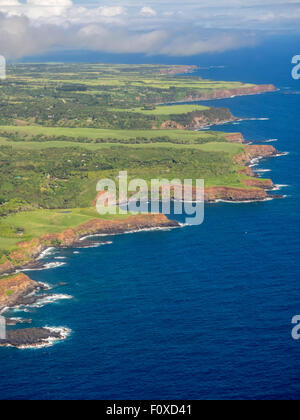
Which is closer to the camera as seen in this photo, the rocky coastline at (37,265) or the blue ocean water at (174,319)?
the blue ocean water at (174,319)

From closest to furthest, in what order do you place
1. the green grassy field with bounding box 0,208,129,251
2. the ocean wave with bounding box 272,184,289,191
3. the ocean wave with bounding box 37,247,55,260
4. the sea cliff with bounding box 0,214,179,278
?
the sea cliff with bounding box 0,214,179,278, the ocean wave with bounding box 37,247,55,260, the green grassy field with bounding box 0,208,129,251, the ocean wave with bounding box 272,184,289,191

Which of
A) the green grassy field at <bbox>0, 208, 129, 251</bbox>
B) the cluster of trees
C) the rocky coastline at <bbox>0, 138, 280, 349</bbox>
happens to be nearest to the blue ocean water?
the rocky coastline at <bbox>0, 138, 280, 349</bbox>

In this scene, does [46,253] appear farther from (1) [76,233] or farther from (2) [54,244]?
(1) [76,233]

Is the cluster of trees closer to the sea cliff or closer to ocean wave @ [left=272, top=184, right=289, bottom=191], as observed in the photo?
ocean wave @ [left=272, top=184, right=289, bottom=191]

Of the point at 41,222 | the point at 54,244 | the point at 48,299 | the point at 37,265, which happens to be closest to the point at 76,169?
the point at 41,222

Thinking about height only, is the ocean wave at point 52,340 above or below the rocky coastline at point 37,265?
below

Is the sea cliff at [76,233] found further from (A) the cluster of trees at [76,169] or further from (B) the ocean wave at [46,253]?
(A) the cluster of trees at [76,169]

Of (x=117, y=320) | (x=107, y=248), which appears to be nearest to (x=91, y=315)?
(x=117, y=320)

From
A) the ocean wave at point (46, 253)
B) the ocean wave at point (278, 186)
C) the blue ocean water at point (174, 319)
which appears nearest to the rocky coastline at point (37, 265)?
the ocean wave at point (46, 253)
